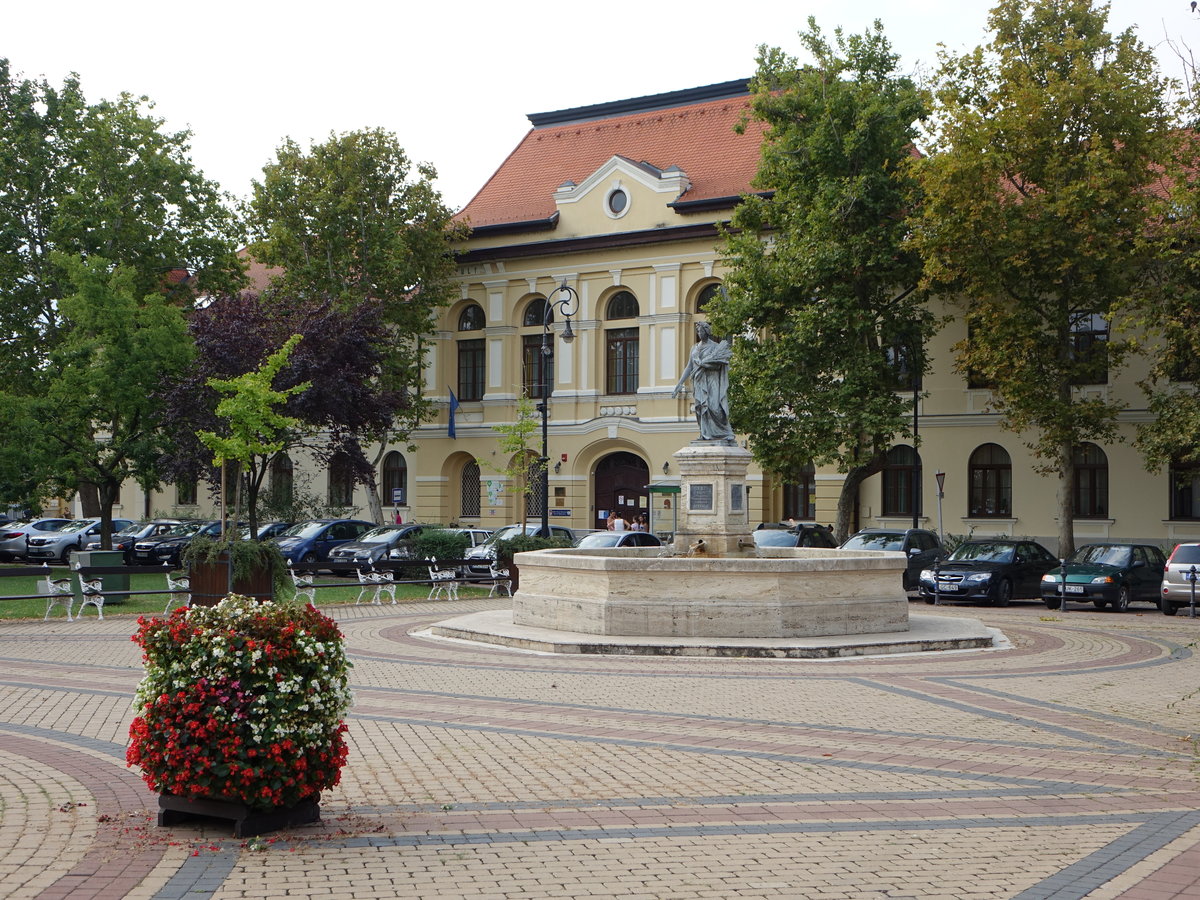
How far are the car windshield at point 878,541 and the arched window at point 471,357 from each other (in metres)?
21.0

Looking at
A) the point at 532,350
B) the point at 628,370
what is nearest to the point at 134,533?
the point at 532,350

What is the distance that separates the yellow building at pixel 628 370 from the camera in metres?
39.9

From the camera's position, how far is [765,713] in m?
12.0

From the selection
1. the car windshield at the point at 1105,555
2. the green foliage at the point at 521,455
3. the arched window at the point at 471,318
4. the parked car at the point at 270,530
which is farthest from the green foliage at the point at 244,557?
the arched window at the point at 471,318

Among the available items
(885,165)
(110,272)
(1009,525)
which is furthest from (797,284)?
(110,272)

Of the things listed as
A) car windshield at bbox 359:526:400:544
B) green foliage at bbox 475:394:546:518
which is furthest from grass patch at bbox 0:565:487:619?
green foliage at bbox 475:394:546:518

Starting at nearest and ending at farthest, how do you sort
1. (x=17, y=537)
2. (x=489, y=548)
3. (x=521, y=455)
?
(x=489, y=548)
(x=521, y=455)
(x=17, y=537)

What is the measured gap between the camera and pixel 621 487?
45.4m

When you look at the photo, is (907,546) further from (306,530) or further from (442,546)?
(306,530)

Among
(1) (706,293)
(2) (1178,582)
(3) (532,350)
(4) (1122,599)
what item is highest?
(1) (706,293)

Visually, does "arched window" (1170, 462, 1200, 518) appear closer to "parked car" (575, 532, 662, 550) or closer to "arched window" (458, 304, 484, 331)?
Result: "parked car" (575, 532, 662, 550)

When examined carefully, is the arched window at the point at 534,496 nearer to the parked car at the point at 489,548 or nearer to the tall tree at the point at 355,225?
the tall tree at the point at 355,225

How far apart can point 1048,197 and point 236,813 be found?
94.3ft

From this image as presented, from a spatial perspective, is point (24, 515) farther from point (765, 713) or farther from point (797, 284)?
point (765, 713)
